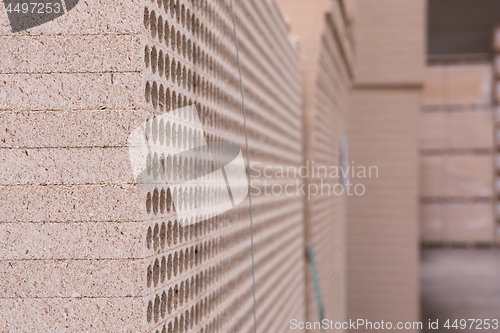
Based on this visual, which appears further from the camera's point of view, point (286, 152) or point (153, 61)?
point (286, 152)

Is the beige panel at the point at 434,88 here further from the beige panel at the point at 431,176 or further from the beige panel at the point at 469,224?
the beige panel at the point at 469,224

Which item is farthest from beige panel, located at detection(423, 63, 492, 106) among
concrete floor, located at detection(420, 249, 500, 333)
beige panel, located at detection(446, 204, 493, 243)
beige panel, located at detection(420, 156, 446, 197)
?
concrete floor, located at detection(420, 249, 500, 333)

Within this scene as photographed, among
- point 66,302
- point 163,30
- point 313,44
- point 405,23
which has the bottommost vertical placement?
point 66,302

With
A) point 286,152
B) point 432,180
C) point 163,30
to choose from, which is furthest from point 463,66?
point 163,30

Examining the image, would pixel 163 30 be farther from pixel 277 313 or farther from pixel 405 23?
pixel 405 23

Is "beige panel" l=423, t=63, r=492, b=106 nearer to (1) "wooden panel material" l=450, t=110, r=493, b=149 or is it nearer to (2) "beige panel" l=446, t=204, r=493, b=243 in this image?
(1) "wooden panel material" l=450, t=110, r=493, b=149

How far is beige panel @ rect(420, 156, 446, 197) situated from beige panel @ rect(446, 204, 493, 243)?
1.08ft

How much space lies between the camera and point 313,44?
9.34ft

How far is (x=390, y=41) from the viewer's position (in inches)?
203

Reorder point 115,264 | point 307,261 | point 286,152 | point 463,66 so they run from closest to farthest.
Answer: point 115,264 < point 286,152 < point 307,261 < point 463,66

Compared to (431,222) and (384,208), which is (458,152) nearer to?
(431,222)

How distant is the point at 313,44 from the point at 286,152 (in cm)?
74

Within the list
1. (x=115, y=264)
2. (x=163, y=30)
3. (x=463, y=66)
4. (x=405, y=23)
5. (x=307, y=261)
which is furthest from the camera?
(x=463, y=66)

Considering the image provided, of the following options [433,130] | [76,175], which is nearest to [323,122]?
[76,175]
